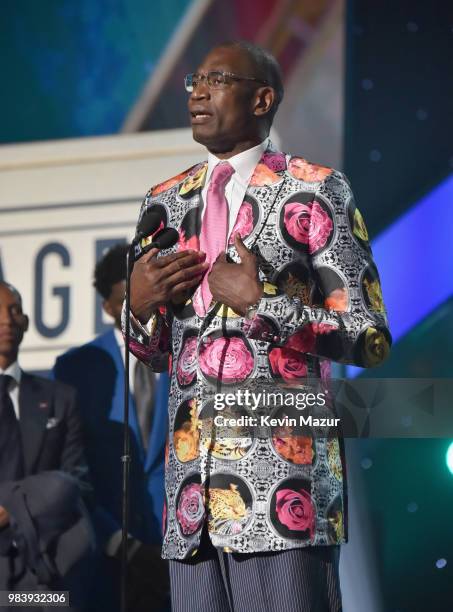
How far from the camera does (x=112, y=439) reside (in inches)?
168

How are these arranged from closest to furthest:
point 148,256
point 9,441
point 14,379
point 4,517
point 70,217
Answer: point 148,256 → point 4,517 → point 9,441 → point 14,379 → point 70,217

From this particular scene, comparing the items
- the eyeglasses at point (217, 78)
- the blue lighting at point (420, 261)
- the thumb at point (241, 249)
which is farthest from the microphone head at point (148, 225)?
the blue lighting at point (420, 261)

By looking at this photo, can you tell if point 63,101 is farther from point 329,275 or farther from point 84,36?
point 329,275

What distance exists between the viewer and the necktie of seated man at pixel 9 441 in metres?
4.06

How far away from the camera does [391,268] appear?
13.1 ft

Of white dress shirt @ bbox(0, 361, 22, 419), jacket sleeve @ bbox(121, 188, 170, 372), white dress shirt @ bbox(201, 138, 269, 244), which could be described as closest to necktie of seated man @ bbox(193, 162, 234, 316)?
white dress shirt @ bbox(201, 138, 269, 244)

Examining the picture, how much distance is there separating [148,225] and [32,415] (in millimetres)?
2067

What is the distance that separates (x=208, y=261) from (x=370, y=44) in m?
2.17

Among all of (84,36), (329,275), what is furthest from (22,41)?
(329,275)

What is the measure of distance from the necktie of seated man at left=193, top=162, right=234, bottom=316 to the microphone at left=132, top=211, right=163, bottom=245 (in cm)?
11

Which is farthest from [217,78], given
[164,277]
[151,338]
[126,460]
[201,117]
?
[126,460]

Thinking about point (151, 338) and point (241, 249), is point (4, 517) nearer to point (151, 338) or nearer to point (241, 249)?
point (151, 338)

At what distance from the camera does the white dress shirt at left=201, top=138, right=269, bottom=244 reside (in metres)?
2.31

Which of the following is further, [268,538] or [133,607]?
[133,607]
